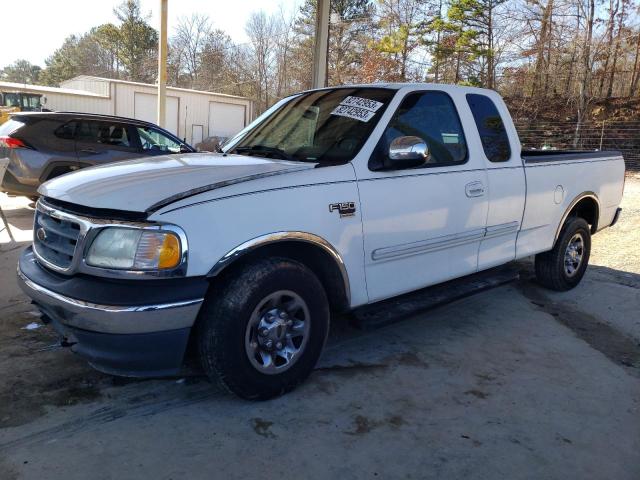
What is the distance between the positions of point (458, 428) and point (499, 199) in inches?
83.4

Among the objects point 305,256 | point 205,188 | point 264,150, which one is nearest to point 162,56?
point 264,150

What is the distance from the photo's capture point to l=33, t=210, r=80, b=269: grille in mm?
3021

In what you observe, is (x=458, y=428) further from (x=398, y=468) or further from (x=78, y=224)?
(x=78, y=224)

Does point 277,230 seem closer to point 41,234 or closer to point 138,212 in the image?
point 138,212

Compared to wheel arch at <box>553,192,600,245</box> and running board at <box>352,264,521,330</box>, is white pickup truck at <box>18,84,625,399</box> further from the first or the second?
wheel arch at <box>553,192,600,245</box>

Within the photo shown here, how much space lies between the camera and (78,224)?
117 inches

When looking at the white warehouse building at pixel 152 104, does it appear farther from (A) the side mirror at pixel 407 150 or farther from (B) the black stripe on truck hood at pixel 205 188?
(B) the black stripe on truck hood at pixel 205 188

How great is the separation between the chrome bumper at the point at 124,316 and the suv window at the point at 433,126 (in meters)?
1.83

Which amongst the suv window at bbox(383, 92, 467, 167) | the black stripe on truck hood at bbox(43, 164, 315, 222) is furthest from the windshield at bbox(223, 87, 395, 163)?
the black stripe on truck hood at bbox(43, 164, 315, 222)

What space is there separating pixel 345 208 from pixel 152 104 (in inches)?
1223

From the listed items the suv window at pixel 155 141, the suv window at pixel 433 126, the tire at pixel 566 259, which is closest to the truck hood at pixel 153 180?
the suv window at pixel 433 126

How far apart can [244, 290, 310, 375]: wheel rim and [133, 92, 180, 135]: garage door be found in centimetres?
3035

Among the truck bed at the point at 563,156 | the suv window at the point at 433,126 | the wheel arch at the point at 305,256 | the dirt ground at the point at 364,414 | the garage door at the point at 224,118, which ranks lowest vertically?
the dirt ground at the point at 364,414

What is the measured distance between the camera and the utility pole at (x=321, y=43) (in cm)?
1094
